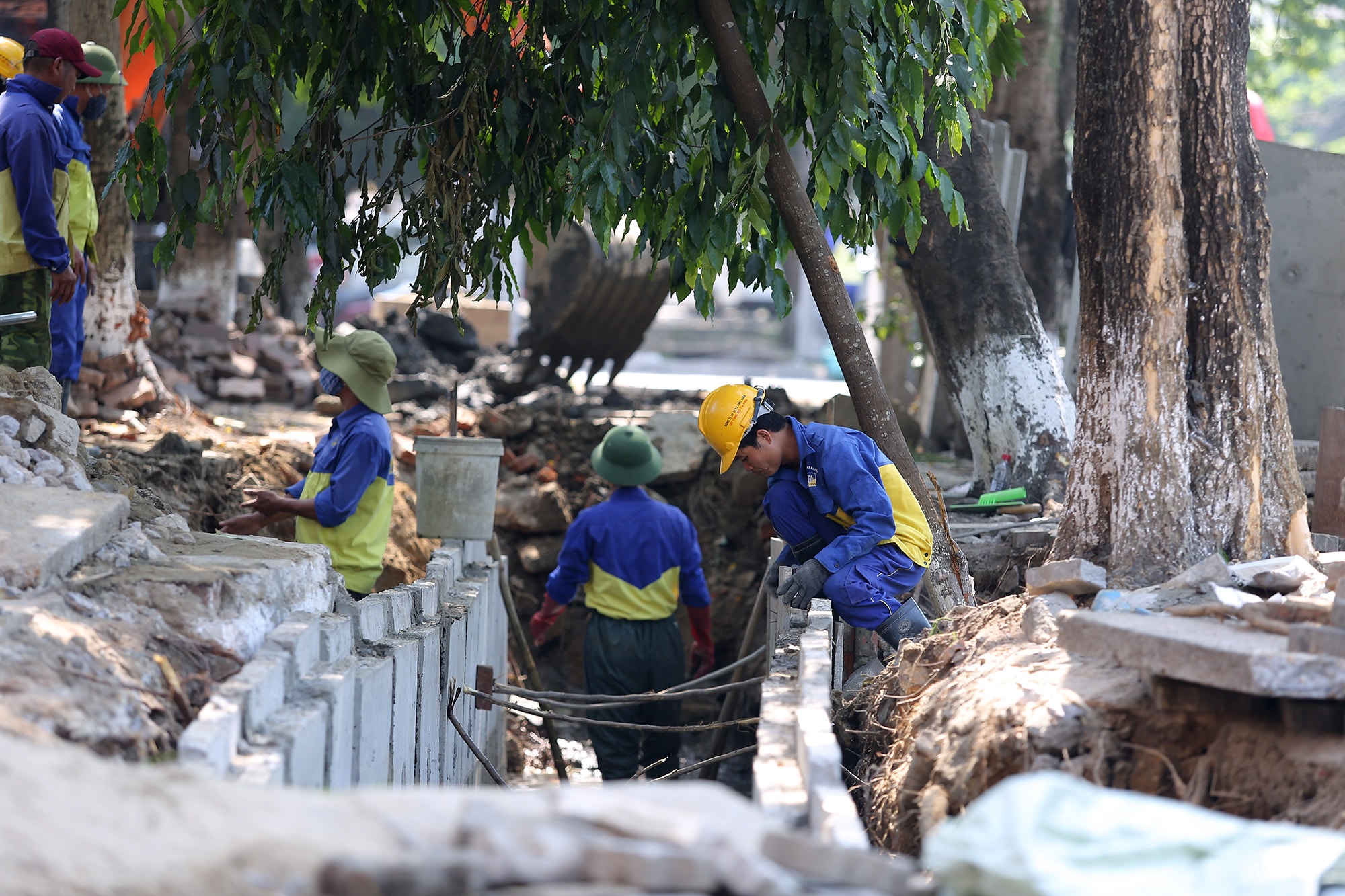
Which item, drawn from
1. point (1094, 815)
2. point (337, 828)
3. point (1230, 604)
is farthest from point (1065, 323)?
point (337, 828)

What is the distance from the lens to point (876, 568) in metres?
4.88

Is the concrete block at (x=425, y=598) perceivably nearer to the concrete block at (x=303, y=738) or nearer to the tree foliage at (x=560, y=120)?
the tree foliage at (x=560, y=120)

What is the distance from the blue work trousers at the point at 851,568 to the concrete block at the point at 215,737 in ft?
8.28

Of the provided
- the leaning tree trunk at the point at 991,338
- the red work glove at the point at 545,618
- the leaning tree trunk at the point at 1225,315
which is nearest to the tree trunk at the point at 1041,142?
the leaning tree trunk at the point at 991,338

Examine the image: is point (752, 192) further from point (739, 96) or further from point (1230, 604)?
point (1230, 604)

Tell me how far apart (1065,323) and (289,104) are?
8898 millimetres

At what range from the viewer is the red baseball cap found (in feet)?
17.0

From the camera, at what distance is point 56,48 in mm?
5223

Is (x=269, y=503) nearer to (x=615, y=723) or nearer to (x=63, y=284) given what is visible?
(x=63, y=284)

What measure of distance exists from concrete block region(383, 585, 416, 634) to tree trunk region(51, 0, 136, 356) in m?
4.04

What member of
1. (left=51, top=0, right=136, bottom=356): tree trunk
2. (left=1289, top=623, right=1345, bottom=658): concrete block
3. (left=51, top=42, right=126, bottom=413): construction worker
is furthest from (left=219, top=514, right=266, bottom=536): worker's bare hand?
(left=1289, top=623, right=1345, bottom=658): concrete block

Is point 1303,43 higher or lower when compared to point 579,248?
higher

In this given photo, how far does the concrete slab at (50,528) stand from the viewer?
10.9ft

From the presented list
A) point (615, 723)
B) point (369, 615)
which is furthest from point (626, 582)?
point (369, 615)
